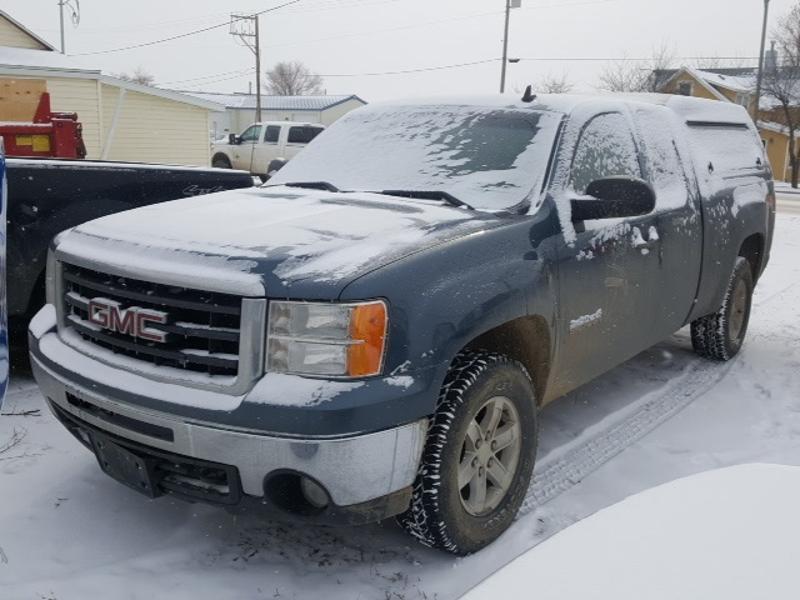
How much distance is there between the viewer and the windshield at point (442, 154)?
11.8 ft

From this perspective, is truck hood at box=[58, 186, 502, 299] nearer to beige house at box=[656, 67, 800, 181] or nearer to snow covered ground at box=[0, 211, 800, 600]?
snow covered ground at box=[0, 211, 800, 600]

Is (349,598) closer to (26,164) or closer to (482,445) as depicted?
(482,445)

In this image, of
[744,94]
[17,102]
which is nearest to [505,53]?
[744,94]

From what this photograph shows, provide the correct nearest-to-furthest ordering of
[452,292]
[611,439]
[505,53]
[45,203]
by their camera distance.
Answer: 1. [452,292]
2. [611,439]
3. [45,203]
4. [505,53]

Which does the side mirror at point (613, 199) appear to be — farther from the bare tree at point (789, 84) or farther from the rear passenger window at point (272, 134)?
the bare tree at point (789, 84)

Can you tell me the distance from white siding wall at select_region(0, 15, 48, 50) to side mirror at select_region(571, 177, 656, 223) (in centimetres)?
2357

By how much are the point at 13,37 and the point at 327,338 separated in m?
24.6

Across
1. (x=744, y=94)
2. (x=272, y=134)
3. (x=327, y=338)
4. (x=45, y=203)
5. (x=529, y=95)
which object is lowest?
(x=272, y=134)

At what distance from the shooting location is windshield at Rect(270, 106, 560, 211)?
141 inches

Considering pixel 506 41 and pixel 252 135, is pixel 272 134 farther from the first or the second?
pixel 506 41

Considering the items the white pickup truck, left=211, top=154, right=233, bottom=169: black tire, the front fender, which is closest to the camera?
the front fender

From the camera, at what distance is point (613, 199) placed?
350cm

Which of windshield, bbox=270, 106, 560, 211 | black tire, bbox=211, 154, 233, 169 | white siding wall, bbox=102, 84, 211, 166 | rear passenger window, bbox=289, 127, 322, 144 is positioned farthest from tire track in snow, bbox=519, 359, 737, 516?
black tire, bbox=211, 154, 233, 169

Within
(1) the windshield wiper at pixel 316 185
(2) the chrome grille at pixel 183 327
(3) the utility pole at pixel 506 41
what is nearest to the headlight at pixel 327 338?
(2) the chrome grille at pixel 183 327
